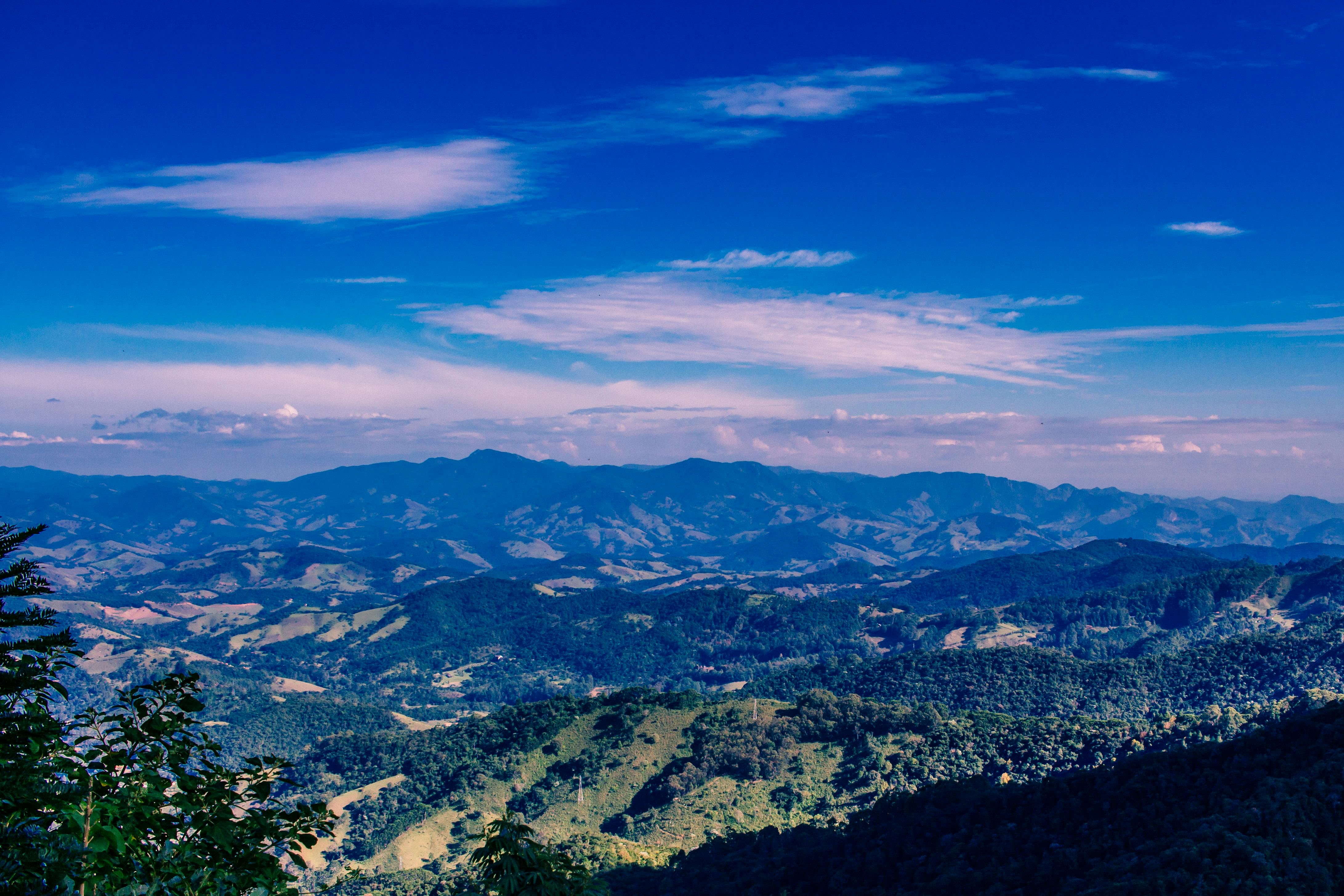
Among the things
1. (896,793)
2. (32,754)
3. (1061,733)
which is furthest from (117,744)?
(1061,733)

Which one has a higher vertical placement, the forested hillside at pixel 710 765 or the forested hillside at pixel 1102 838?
the forested hillside at pixel 1102 838

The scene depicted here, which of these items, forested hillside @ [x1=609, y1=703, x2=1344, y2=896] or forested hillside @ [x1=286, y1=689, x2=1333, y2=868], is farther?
forested hillside @ [x1=286, y1=689, x2=1333, y2=868]

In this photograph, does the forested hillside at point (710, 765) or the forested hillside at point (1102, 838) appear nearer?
the forested hillside at point (1102, 838)

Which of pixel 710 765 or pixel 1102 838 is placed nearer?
pixel 1102 838

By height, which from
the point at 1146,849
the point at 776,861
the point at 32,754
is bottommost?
the point at 776,861

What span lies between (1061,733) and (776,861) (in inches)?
3228

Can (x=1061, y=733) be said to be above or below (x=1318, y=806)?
below

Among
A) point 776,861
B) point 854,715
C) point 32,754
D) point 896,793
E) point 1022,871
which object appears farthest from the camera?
point 854,715

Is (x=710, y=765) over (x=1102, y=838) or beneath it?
beneath

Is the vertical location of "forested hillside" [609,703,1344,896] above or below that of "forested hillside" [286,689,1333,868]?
above

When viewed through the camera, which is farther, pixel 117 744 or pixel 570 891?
pixel 570 891

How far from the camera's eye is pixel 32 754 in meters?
9.84

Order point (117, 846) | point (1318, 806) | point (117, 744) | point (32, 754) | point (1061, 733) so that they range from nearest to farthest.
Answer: point (117, 846), point (32, 754), point (117, 744), point (1318, 806), point (1061, 733)

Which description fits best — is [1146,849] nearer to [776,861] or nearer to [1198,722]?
[776,861]
